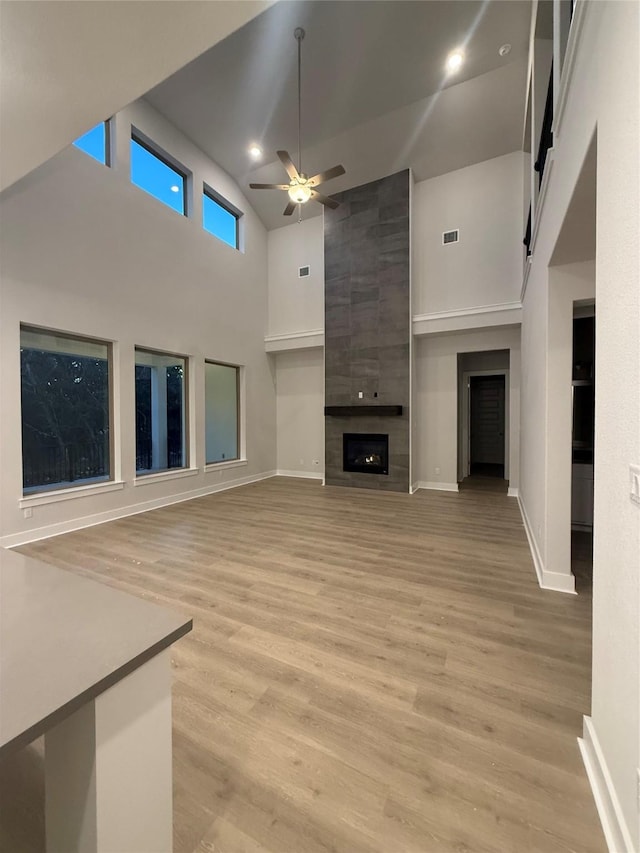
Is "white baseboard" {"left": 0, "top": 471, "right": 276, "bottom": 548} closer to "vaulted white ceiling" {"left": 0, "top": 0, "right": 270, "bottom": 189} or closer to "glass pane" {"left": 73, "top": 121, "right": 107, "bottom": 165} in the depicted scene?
"vaulted white ceiling" {"left": 0, "top": 0, "right": 270, "bottom": 189}

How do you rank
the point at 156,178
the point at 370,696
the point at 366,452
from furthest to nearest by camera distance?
the point at 366,452 → the point at 156,178 → the point at 370,696

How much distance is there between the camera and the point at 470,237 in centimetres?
620

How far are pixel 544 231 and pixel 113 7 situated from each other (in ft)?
9.99

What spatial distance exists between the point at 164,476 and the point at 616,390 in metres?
5.70

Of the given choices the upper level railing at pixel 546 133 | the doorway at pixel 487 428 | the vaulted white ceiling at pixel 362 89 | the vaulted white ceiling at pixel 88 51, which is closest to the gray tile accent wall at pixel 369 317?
the vaulted white ceiling at pixel 362 89

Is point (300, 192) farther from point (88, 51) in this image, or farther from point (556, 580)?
point (556, 580)

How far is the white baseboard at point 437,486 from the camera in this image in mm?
6473

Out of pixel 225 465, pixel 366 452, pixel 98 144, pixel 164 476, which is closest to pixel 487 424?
pixel 366 452

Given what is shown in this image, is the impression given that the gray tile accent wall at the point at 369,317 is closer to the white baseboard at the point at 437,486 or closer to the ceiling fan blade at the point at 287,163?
the white baseboard at the point at 437,486

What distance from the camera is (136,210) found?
5.21 metres

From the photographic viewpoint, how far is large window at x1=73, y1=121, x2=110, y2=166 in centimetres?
462

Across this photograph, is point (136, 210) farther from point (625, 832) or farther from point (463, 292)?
point (625, 832)

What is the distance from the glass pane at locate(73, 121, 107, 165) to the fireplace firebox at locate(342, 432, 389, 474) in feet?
18.2

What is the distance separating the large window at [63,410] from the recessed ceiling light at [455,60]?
233 inches
